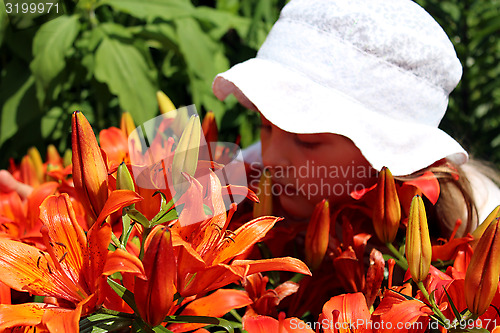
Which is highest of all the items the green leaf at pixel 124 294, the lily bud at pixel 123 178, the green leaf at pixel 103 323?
the lily bud at pixel 123 178

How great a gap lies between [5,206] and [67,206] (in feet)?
1.14

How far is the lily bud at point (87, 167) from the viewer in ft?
1.59

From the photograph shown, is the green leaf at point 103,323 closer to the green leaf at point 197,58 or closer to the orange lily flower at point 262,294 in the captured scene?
the orange lily flower at point 262,294

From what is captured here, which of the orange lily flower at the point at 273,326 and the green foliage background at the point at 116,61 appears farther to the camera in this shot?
the green foliage background at the point at 116,61

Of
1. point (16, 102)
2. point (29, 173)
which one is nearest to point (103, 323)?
point (29, 173)

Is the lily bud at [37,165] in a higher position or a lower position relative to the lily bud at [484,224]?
lower

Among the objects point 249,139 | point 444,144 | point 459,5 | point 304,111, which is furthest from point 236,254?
point 459,5

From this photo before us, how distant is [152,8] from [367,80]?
2.26 feet

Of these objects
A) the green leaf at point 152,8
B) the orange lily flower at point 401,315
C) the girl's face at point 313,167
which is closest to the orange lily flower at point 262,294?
the orange lily flower at point 401,315

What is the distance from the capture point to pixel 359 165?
781 mm

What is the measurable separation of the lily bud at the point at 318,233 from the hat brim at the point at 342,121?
135 mm

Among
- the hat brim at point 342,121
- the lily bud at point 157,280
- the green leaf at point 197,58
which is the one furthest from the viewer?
the green leaf at point 197,58

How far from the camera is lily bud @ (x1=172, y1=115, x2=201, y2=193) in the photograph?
0.50 meters

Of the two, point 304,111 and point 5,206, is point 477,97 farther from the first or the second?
point 5,206
